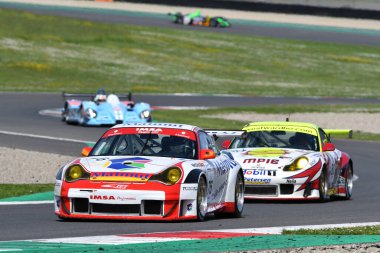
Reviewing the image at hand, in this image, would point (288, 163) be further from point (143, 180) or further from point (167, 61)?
point (167, 61)

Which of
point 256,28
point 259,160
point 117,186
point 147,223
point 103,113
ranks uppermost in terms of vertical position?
point 117,186

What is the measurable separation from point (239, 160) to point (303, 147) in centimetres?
117

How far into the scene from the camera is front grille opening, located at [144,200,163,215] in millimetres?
11359

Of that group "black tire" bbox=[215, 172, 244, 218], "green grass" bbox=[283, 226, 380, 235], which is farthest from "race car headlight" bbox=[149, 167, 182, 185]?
"black tire" bbox=[215, 172, 244, 218]

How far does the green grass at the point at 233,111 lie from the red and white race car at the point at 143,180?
1728 cm

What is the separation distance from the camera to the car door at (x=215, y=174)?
12141 millimetres

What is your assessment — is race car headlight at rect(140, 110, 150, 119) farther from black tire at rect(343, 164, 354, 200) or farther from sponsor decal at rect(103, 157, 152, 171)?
sponsor decal at rect(103, 157, 152, 171)

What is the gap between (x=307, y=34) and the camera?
2731 inches

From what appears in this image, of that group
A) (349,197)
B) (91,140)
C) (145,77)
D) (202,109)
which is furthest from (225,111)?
(349,197)

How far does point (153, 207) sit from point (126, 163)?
0.64 metres

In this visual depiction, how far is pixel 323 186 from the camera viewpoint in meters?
15.6

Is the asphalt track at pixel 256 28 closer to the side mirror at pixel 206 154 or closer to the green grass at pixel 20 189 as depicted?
the green grass at pixel 20 189

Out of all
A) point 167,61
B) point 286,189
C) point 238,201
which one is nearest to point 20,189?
point 286,189

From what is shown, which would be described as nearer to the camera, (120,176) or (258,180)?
(120,176)
